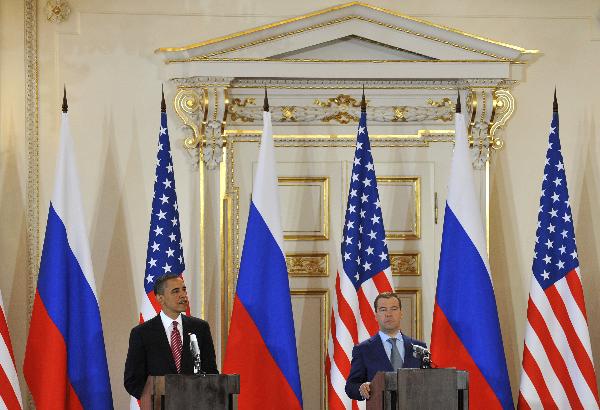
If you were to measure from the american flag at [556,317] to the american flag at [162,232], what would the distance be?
237 centimetres

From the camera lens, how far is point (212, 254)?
8.84m

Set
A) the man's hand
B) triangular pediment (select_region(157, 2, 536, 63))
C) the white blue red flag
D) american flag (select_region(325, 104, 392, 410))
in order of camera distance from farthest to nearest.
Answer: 1. triangular pediment (select_region(157, 2, 536, 63))
2. american flag (select_region(325, 104, 392, 410))
3. the white blue red flag
4. the man's hand

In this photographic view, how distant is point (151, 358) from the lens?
6.88 m

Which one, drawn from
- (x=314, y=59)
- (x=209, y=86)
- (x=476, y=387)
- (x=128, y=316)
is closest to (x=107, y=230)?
(x=128, y=316)

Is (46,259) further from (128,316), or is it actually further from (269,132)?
(269,132)

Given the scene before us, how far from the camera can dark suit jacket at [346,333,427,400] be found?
6.96 metres

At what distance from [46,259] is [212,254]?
1.21 metres

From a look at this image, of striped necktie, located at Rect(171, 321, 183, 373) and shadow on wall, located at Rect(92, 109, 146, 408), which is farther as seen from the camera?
shadow on wall, located at Rect(92, 109, 146, 408)

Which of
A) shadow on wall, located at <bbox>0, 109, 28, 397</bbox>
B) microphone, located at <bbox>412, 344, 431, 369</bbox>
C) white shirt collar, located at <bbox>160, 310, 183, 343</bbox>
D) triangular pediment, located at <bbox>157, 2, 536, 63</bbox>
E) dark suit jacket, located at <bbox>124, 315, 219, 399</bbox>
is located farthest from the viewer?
triangular pediment, located at <bbox>157, 2, 536, 63</bbox>

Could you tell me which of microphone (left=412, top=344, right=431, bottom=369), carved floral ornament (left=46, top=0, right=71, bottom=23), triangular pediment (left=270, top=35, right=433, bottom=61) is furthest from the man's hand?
carved floral ornament (left=46, top=0, right=71, bottom=23)

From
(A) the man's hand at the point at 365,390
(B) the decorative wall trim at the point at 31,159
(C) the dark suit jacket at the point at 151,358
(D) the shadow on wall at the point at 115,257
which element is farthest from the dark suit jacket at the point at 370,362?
(B) the decorative wall trim at the point at 31,159

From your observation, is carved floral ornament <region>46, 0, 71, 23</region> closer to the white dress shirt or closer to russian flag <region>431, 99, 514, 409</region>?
russian flag <region>431, 99, 514, 409</region>

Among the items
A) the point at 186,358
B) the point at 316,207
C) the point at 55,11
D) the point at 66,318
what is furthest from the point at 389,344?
the point at 55,11

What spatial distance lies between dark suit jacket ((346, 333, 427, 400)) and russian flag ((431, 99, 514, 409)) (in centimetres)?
122
